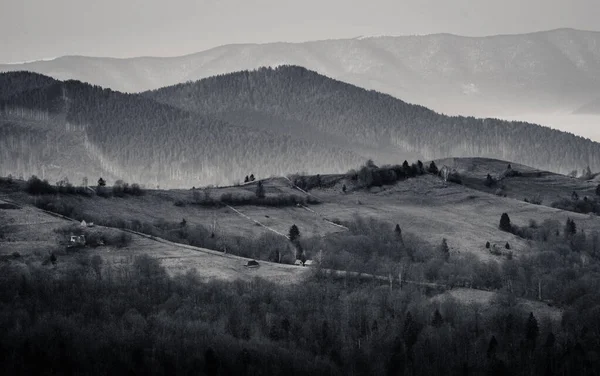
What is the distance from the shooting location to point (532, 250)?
19812cm

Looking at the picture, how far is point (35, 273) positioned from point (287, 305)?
40.5m

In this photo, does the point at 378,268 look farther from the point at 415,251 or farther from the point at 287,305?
the point at 287,305

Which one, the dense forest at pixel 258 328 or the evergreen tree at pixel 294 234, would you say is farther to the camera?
the evergreen tree at pixel 294 234

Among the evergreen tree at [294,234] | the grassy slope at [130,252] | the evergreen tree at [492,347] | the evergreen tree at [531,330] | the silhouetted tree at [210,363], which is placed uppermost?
the evergreen tree at [294,234]

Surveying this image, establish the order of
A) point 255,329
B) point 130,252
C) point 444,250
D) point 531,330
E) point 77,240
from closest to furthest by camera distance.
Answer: point 255,329, point 531,330, point 77,240, point 130,252, point 444,250

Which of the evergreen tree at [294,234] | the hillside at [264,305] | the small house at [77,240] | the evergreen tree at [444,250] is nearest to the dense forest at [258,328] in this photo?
the hillside at [264,305]

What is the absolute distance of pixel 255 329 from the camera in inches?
5714

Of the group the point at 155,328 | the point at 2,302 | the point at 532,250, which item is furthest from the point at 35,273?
the point at 532,250

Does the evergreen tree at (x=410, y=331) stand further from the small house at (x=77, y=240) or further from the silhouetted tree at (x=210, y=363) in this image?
the small house at (x=77, y=240)

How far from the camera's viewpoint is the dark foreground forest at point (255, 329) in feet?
440

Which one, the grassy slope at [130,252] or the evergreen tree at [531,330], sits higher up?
the grassy slope at [130,252]

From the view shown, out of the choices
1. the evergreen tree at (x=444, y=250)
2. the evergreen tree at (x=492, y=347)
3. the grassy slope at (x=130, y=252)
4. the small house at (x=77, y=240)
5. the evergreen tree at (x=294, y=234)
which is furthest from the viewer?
the evergreen tree at (x=294, y=234)

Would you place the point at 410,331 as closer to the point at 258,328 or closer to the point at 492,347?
the point at 492,347

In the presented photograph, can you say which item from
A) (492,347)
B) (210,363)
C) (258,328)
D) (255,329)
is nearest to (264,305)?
(258,328)
